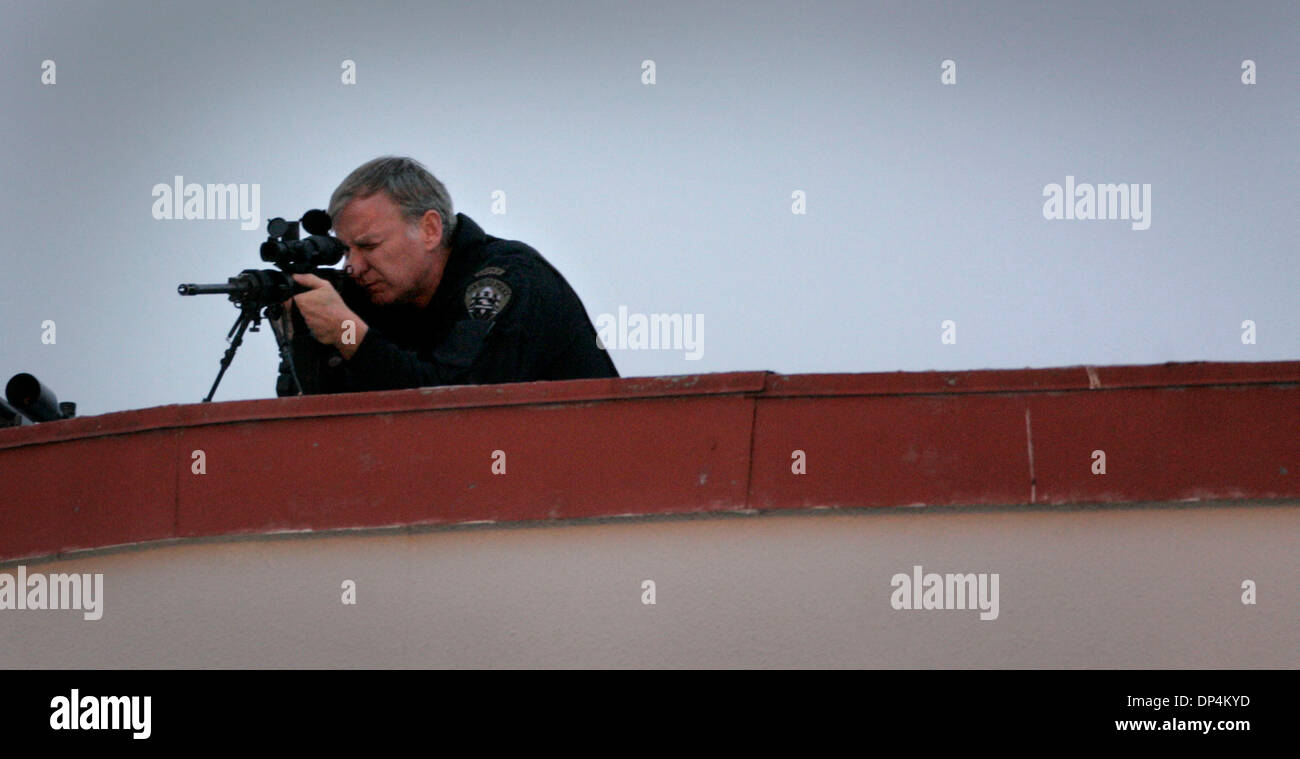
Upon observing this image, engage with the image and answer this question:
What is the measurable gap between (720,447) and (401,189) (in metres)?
2.04

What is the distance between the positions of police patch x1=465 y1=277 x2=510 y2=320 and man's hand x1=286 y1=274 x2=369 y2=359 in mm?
345

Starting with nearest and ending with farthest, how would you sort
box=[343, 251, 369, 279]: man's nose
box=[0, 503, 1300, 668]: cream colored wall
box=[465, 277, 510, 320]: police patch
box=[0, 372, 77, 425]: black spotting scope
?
1. box=[0, 503, 1300, 668]: cream colored wall
2. box=[465, 277, 510, 320]: police patch
3. box=[0, 372, 77, 425]: black spotting scope
4. box=[343, 251, 369, 279]: man's nose

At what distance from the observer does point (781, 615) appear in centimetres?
263

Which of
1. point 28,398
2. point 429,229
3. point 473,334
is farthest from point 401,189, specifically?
point 28,398

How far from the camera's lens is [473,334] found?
3.96 meters

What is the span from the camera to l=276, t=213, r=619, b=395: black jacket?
3.81 metres

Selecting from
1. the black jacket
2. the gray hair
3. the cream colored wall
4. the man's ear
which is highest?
the gray hair

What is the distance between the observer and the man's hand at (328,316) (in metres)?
3.76

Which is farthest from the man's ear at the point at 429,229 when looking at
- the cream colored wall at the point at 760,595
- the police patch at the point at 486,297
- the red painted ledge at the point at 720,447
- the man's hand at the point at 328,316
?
the cream colored wall at the point at 760,595

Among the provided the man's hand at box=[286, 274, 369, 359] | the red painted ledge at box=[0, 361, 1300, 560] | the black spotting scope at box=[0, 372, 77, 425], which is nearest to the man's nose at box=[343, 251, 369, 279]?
the man's hand at box=[286, 274, 369, 359]

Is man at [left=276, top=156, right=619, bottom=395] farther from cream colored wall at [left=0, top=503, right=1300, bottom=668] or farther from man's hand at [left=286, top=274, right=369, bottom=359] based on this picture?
cream colored wall at [left=0, top=503, right=1300, bottom=668]

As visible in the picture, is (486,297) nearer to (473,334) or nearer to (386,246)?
(473,334)
